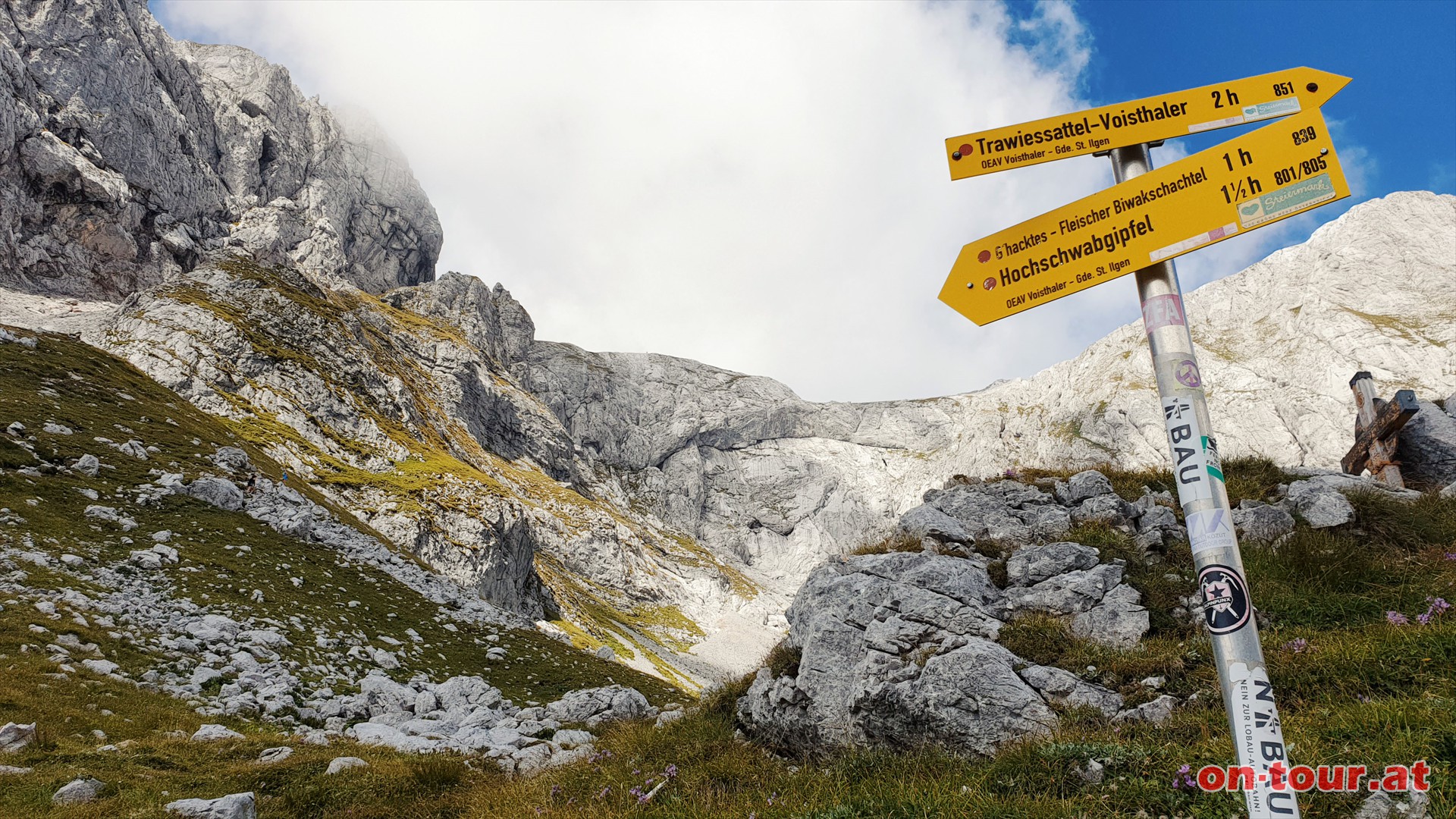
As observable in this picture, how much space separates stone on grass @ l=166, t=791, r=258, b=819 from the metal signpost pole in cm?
1140

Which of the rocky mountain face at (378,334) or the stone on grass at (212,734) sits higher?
the rocky mountain face at (378,334)

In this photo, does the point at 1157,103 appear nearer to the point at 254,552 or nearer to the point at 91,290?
the point at 254,552

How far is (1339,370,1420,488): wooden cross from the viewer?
618 inches

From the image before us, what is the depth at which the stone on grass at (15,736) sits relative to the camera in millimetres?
10695

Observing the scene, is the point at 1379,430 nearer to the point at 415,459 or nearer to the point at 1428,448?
the point at 1428,448

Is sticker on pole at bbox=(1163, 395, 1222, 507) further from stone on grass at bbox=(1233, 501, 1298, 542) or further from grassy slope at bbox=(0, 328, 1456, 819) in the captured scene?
stone on grass at bbox=(1233, 501, 1298, 542)

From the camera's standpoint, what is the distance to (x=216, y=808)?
866 cm

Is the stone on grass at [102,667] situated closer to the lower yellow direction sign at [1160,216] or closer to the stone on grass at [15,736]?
the stone on grass at [15,736]

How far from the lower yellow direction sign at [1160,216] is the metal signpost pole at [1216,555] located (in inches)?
12.4

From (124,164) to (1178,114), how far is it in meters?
195

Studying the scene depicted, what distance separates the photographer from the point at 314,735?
50.8ft
